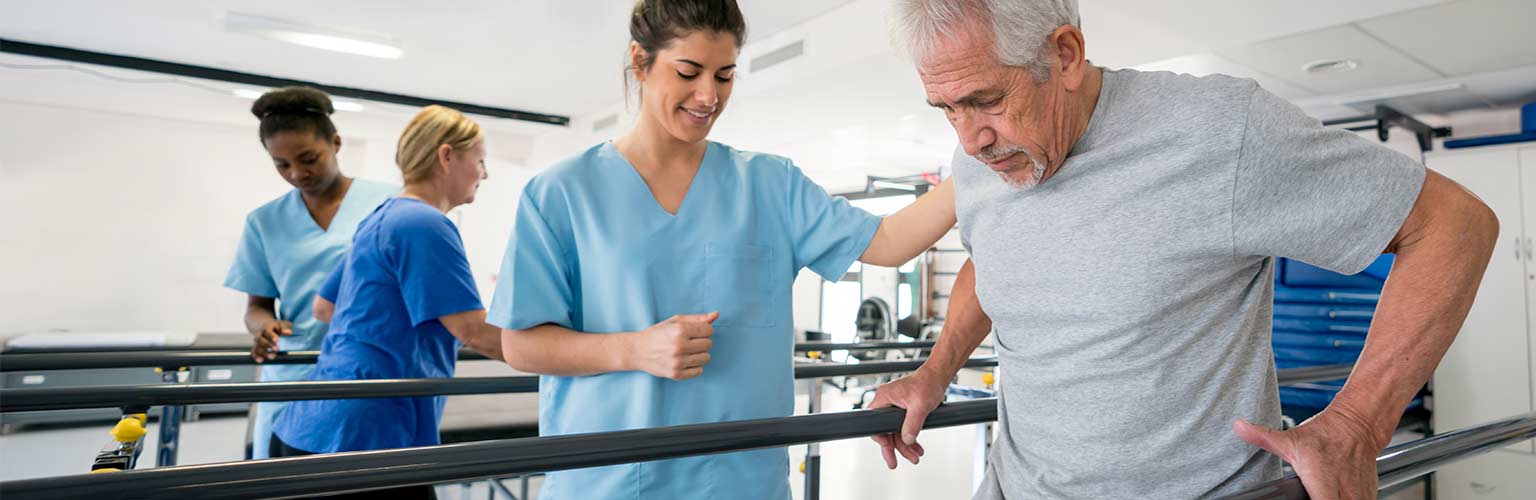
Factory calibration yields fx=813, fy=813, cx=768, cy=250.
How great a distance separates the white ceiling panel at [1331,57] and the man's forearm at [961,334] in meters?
3.67

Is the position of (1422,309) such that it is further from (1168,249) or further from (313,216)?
(313,216)

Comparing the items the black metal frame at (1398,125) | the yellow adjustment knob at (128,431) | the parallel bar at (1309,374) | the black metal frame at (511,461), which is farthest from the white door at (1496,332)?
the yellow adjustment knob at (128,431)

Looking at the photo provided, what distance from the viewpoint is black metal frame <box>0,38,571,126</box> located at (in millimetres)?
6082

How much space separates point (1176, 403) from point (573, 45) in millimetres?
5480

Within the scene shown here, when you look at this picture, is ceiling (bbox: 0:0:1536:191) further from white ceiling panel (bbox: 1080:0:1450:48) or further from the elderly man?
the elderly man

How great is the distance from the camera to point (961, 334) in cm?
125

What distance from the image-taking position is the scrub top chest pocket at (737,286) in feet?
3.91

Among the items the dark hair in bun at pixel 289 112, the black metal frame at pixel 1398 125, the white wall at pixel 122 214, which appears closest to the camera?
the dark hair in bun at pixel 289 112

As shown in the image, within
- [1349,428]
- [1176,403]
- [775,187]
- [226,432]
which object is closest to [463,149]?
[775,187]

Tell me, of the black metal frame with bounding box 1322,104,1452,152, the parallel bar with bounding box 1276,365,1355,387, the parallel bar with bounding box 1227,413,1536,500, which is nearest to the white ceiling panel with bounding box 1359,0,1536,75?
the black metal frame with bounding box 1322,104,1452,152

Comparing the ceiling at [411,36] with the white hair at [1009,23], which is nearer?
the white hair at [1009,23]

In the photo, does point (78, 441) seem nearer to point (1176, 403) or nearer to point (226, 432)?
point (226, 432)

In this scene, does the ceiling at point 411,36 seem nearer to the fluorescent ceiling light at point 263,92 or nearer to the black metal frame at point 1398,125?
the fluorescent ceiling light at point 263,92

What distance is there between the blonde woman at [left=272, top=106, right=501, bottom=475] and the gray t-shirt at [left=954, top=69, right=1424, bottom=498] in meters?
1.15
